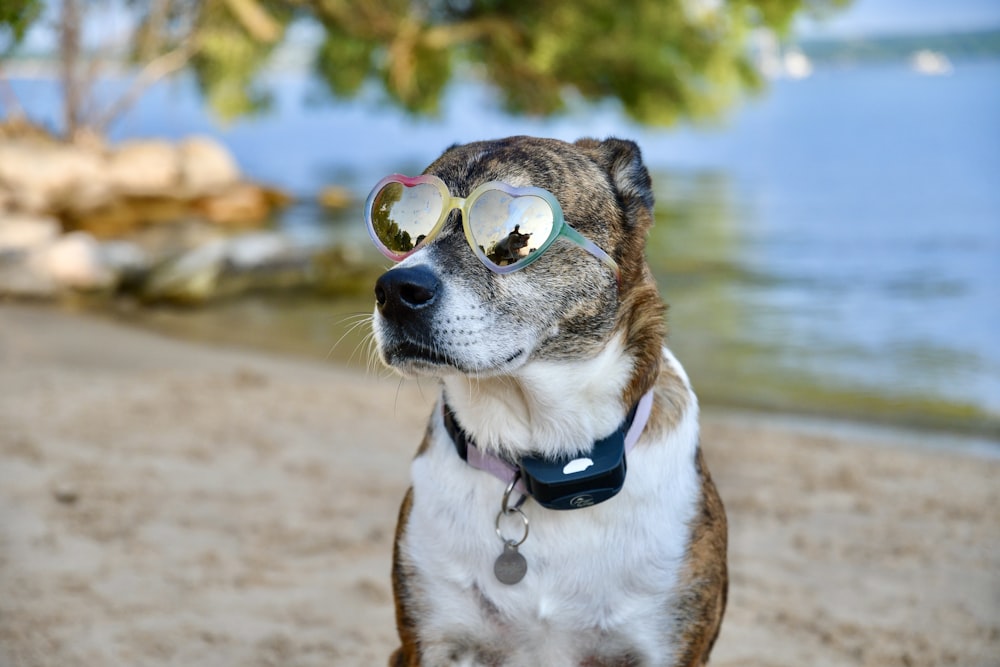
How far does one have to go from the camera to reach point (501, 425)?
265 cm

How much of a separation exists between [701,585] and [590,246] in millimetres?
868

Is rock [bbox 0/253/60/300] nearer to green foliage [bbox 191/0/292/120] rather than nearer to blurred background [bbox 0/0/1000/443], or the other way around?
blurred background [bbox 0/0/1000/443]

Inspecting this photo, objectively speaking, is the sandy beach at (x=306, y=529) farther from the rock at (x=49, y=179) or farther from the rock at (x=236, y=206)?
the rock at (x=236, y=206)

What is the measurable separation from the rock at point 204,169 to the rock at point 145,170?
0.16 meters

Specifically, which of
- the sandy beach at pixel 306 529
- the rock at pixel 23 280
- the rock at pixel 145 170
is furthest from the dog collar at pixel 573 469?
the rock at pixel 145 170

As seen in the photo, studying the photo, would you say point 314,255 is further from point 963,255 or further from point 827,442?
point 963,255

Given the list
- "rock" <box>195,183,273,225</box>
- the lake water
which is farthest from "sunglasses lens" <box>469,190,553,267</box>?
"rock" <box>195,183,273,225</box>

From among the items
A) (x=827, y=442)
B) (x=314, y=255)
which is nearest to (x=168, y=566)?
(x=827, y=442)

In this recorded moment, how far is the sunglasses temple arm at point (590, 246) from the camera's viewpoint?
103 inches

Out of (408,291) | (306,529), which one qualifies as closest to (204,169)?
(306,529)

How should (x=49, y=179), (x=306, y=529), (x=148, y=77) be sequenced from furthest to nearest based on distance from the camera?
(x=148, y=77) < (x=49, y=179) < (x=306, y=529)

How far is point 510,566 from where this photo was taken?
258cm

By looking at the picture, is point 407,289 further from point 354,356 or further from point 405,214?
point 354,356

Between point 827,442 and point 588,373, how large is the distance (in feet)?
13.8
